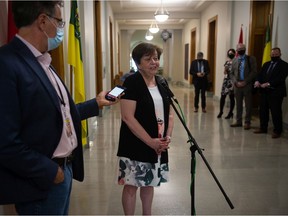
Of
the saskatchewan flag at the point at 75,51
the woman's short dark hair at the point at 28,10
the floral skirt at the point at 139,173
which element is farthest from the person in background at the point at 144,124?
the saskatchewan flag at the point at 75,51

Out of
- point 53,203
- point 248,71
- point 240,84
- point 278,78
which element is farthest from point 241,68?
point 53,203

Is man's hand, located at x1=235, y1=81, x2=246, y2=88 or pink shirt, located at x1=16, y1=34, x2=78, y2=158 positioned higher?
pink shirt, located at x1=16, y1=34, x2=78, y2=158

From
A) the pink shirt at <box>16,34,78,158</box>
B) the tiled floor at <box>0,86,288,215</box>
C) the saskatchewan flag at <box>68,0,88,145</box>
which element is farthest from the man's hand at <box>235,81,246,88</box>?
the pink shirt at <box>16,34,78,158</box>

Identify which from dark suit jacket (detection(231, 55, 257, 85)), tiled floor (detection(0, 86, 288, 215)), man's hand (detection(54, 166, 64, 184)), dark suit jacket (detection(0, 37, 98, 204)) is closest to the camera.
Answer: dark suit jacket (detection(0, 37, 98, 204))

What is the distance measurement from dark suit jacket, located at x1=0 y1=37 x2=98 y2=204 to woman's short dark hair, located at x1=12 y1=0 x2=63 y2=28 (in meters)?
0.08

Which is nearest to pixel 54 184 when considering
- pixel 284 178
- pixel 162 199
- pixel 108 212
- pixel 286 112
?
pixel 108 212

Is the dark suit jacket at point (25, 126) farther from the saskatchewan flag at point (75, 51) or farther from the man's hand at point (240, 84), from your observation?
the man's hand at point (240, 84)

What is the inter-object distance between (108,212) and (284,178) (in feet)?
6.61

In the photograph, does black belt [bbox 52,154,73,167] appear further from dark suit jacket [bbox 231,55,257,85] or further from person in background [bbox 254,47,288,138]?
dark suit jacket [bbox 231,55,257,85]

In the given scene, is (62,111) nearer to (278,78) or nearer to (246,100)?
(278,78)

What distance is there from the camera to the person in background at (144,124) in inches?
76.2

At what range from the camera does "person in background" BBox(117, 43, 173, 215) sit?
76.2 inches

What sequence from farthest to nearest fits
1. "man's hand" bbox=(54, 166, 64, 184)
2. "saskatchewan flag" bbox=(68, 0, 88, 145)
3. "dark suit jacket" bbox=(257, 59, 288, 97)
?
"dark suit jacket" bbox=(257, 59, 288, 97), "saskatchewan flag" bbox=(68, 0, 88, 145), "man's hand" bbox=(54, 166, 64, 184)

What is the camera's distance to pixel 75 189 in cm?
293
